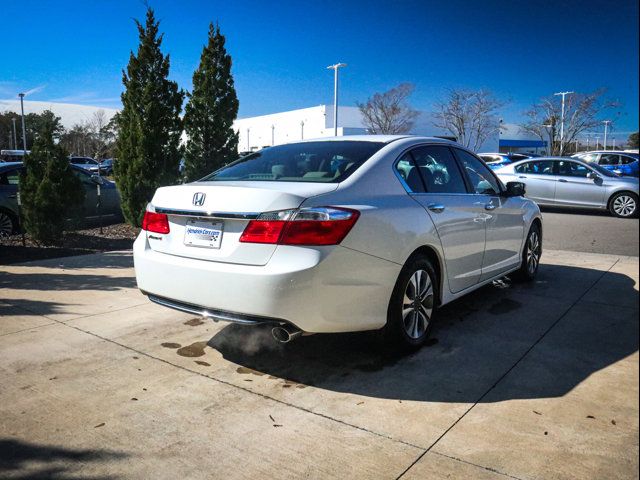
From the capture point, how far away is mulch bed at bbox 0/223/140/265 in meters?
8.02

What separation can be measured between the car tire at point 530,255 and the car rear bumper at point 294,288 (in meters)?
3.04

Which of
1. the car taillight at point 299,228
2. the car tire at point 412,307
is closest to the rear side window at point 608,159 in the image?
the car tire at point 412,307

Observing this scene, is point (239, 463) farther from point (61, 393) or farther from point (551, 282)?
point (551, 282)

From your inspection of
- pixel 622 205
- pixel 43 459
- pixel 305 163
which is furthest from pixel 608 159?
pixel 43 459

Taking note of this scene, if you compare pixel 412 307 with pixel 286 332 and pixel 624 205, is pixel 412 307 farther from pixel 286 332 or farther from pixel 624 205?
pixel 624 205

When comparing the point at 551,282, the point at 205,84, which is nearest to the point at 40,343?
the point at 551,282

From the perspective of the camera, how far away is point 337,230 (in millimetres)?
3291

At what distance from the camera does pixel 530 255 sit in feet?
20.5

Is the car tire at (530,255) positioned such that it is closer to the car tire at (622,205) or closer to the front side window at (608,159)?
the car tire at (622,205)

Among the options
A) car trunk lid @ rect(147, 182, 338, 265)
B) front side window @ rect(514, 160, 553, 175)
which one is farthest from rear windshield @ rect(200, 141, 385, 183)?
front side window @ rect(514, 160, 553, 175)

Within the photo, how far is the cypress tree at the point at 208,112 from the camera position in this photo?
12938 mm

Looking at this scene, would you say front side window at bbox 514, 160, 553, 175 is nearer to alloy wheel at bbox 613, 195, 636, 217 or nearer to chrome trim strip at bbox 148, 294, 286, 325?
alloy wheel at bbox 613, 195, 636, 217

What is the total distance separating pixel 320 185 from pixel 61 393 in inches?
83.0

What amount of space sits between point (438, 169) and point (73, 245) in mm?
6728
